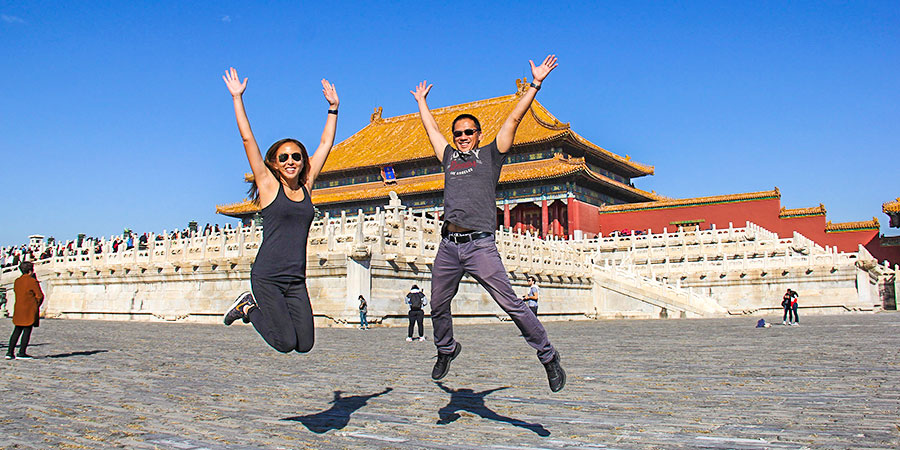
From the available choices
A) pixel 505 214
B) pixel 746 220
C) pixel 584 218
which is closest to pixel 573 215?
pixel 584 218

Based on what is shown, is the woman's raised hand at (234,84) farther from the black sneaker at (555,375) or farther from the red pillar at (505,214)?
the red pillar at (505,214)

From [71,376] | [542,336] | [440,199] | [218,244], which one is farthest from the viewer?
[440,199]

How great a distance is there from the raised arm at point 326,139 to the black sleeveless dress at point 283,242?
293 millimetres

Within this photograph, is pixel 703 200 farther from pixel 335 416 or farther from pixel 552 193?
pixel 335 416

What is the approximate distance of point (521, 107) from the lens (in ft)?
14.1

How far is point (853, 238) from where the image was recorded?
110ft

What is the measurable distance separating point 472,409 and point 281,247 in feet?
5.51

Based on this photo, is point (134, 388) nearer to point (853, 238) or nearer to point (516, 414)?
point (516, 414)

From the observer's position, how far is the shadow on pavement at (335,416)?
4.25 metres

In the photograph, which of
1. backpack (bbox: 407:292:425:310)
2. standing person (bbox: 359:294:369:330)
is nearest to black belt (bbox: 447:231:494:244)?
backpack (bbox: 407:292:425:310)

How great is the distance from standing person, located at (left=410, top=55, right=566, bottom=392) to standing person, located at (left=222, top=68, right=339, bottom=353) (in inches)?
32.4

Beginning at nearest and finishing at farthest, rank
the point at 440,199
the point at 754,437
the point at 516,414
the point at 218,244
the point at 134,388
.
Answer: the point at 754,437
the point at 516,414
the point at 134,388
the point at 218,244
the point at 440,199

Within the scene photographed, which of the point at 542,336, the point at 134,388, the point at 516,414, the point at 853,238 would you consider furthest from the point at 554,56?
the point at 853,238

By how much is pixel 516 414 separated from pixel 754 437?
56.5 inches
